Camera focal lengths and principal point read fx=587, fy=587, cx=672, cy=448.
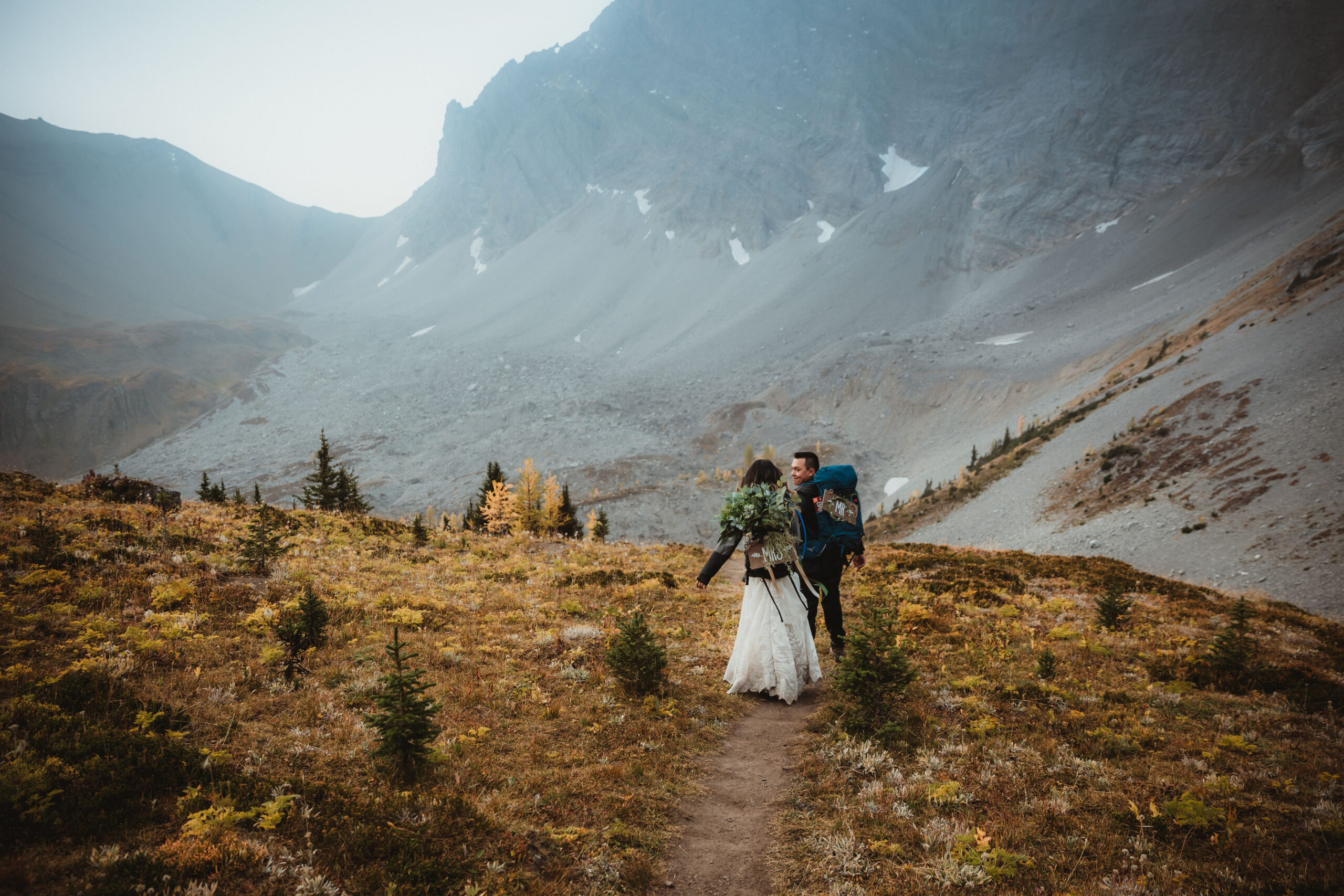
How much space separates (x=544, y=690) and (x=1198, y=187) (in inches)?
6786

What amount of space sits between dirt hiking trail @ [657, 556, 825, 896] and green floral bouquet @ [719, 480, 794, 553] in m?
2.51

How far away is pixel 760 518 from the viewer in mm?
8977

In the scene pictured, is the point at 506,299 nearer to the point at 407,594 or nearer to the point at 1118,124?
the point at 1118,124

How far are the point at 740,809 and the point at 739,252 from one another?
19239 cm

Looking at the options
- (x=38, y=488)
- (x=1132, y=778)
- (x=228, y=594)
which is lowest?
(x=1132, y=778)

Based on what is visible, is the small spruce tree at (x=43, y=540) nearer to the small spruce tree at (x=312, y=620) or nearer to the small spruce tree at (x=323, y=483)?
the small spruce tree at (x=312, y=620)

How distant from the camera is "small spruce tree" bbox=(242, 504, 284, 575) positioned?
11531 millimetres

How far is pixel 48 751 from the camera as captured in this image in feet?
15.4

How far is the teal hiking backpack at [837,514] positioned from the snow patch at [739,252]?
18045cm

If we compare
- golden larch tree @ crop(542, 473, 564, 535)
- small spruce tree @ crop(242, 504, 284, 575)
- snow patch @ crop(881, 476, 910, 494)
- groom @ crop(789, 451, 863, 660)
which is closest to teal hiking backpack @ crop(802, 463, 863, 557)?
groom @ crop(789, 451, 863, 660)

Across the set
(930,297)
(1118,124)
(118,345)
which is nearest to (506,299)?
(118,345)

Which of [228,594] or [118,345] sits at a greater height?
[118,345]

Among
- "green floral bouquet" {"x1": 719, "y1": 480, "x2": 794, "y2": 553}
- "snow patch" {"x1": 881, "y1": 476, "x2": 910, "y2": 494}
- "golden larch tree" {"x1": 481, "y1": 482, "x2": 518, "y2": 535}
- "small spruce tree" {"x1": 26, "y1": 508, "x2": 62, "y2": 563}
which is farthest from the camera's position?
"snow patch" {"x1": 881, "y1": 476, "x2": 910, "y2": 494}

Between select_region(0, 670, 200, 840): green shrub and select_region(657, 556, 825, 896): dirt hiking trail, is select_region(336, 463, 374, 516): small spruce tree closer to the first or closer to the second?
select_region(0, 670, 200, 840): green shrub
